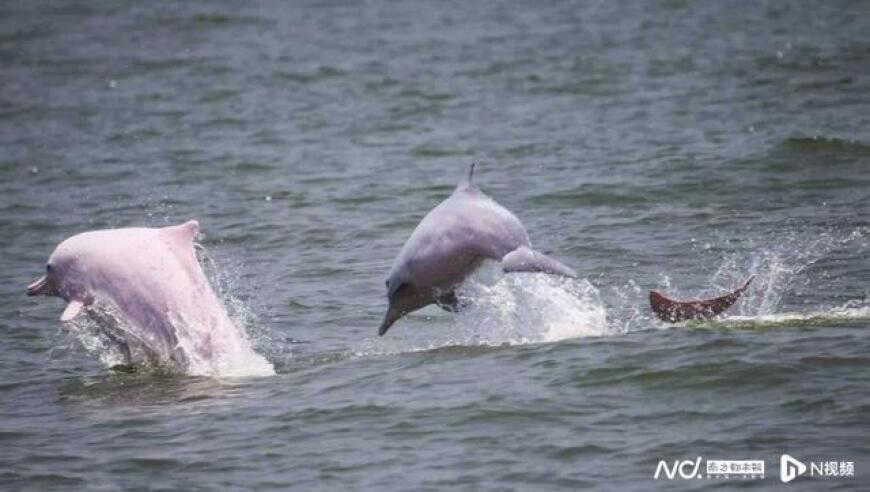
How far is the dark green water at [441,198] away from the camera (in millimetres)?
11820

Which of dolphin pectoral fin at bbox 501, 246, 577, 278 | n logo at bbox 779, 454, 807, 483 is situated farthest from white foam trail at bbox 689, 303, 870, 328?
n logo at bbox 779, 454, 807, 483

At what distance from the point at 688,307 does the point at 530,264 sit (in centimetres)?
184

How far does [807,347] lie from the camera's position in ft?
43.1

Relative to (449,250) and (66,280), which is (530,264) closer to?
(449,250)

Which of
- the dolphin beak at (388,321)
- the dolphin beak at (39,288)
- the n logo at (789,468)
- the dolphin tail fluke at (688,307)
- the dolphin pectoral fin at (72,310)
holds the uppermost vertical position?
the dolphin beak at (39,288)

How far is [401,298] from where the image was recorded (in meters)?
13.6

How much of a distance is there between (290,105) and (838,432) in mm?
20618

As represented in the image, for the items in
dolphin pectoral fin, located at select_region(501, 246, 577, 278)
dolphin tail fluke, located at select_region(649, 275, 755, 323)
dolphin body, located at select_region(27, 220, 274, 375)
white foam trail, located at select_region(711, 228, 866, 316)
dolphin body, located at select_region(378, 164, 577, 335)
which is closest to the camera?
dolphin pectoral fin, located at select_region(501, 246, 577, 278)

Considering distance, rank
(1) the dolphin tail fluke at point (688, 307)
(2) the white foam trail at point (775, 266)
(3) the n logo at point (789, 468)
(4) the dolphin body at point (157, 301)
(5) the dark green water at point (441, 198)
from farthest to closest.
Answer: (2) the white foam trail at point (775, 266), (4) the dolphin body at point (157, 301), (1) the dolphin tail fluke at point (688, 307), (5) the dark green water at point (441, 198), (3) the n logo at point (789, 468)

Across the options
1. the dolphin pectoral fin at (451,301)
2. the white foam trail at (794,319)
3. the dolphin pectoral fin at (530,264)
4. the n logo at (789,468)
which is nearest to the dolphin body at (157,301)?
the dolphin pectoral fin at (451,301)

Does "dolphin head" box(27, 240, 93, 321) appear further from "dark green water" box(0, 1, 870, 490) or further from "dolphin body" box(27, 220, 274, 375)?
"dark green water" box(0, 1, 870, 490)

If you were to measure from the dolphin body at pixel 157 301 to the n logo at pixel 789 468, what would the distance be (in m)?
4.96

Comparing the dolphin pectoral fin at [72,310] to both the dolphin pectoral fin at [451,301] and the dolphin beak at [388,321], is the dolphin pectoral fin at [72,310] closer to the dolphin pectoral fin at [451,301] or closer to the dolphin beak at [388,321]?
the dolphin beak at [388,321]

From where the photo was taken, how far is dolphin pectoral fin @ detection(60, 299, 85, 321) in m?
13.5
